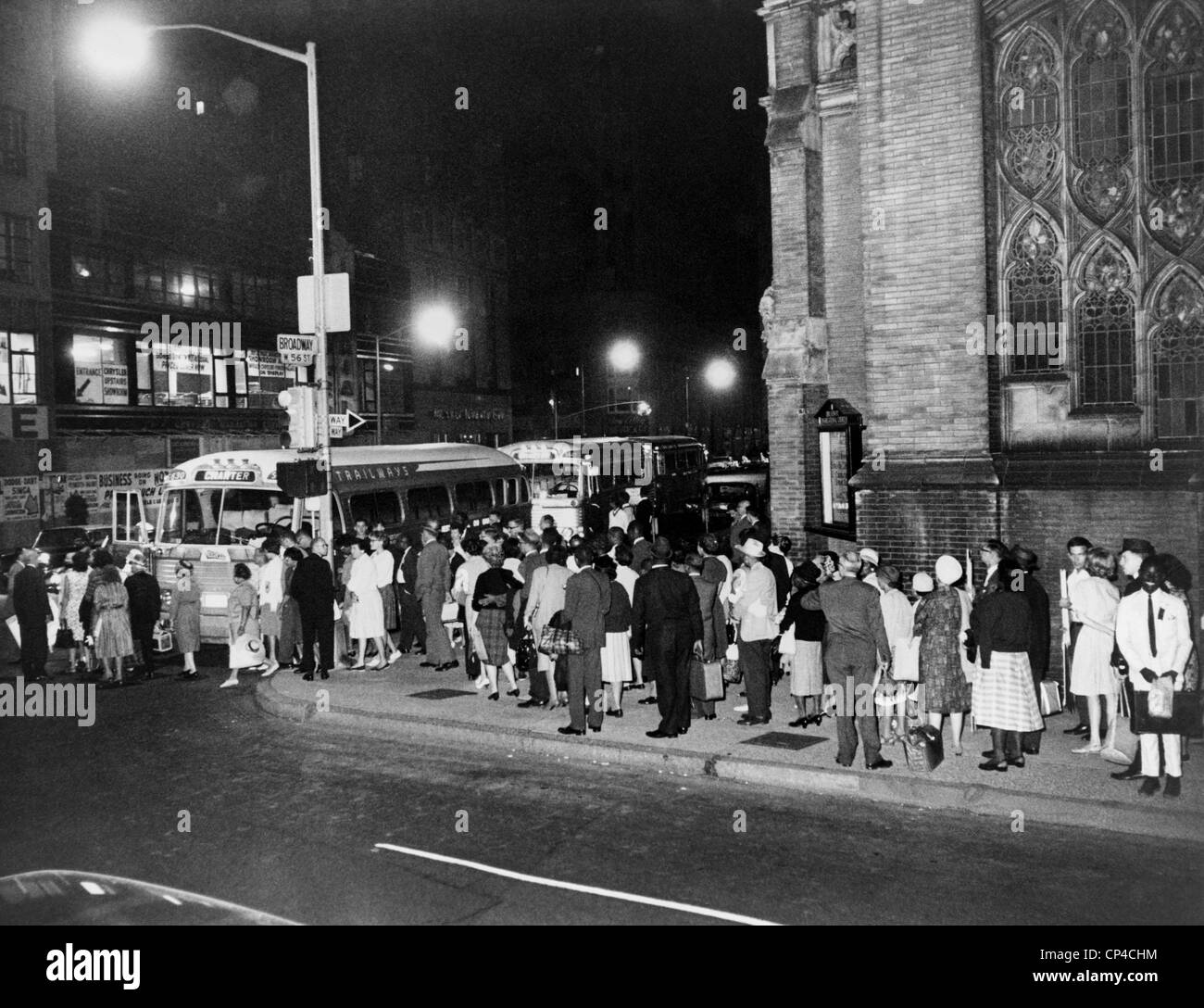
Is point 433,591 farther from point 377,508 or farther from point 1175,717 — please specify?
point 1175,717

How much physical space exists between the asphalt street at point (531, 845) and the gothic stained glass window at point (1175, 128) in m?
7.29

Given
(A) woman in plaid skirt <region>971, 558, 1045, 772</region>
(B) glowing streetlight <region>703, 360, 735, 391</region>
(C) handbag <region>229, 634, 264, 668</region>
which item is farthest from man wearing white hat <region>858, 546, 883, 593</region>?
(B) glowing streetlight <region>703, 360, 735, 391</region>

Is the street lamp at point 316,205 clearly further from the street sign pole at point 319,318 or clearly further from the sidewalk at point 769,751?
the sidewalk at point 769,751

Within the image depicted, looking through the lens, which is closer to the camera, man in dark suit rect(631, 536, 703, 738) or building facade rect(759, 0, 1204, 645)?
man in dark suit rect(631, 536, 703, 738)

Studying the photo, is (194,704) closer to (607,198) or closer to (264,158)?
(264,158)

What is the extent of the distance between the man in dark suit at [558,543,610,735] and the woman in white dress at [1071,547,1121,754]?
4.36 m

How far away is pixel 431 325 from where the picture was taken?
55156 mm

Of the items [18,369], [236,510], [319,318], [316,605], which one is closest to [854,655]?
[316,605]

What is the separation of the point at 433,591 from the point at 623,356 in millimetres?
68075

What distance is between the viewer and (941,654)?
9109 millimetres

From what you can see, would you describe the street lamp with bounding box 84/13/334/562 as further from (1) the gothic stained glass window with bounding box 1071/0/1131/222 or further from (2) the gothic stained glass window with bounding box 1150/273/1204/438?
(2) the gothic stained glass window with bounding box 1150/273/1204/438

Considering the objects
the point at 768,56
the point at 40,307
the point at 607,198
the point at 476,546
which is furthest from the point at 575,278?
the point at 476,546

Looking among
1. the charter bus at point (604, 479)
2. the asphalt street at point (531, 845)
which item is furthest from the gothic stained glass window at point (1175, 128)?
the charter bus at point (604, 479)

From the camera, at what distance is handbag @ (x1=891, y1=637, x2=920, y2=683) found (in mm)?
9836
